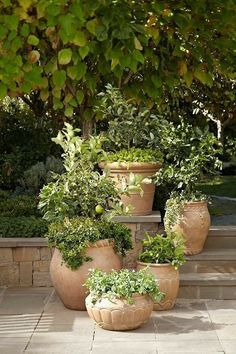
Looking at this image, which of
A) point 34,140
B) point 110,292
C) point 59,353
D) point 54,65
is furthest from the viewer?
point 34,140

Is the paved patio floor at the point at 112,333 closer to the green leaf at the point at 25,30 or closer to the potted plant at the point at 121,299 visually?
the potted plant at the point at 121,299

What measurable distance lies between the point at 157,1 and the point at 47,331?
10.1ft

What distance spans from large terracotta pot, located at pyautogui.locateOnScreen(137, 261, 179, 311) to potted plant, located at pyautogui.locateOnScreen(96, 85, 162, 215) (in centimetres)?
76

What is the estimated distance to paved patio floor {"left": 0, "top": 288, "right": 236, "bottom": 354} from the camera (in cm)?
444

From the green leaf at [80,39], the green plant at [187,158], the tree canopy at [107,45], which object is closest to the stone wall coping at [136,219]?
the green plant at [187,158]

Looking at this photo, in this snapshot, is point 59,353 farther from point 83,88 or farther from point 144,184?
point 83,88

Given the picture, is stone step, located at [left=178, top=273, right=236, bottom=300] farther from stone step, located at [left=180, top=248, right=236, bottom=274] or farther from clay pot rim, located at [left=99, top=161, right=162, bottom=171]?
clay pot rim, located at [left=99, top=161, right=162, bottom=171]

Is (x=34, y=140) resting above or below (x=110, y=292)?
above

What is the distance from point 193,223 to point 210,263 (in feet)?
1.32

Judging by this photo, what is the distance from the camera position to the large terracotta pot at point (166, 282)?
533 centimetres

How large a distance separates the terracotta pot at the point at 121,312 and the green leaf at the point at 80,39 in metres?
2.06

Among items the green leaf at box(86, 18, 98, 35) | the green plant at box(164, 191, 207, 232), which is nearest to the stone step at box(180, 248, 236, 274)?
the green plant at box(164, 191, 207, 232)

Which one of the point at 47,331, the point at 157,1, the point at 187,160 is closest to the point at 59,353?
the point at 47,331

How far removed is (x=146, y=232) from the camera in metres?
5.98
